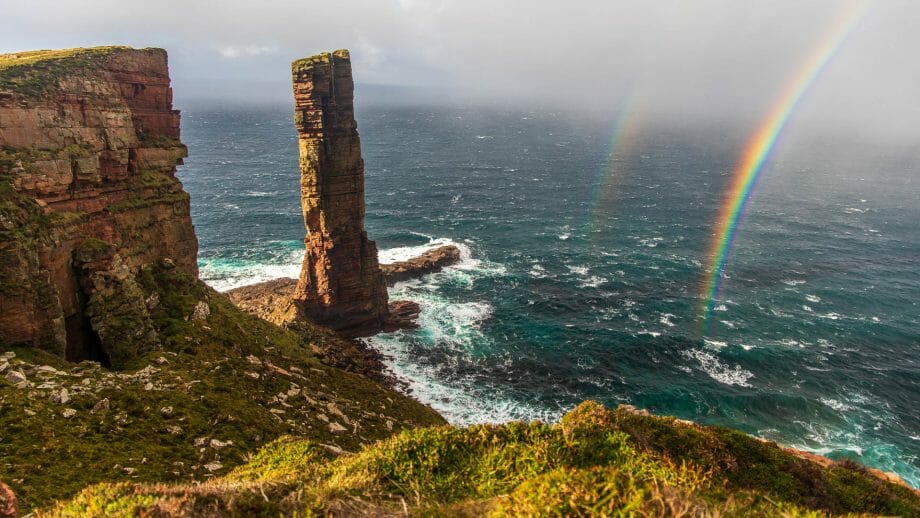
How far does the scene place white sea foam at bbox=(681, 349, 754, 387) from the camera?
5614 centimetres

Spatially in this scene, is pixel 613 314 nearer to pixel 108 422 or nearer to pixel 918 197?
pixel 108 422

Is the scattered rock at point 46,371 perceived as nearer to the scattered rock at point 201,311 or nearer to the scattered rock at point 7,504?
the scattered rock at point 201,311

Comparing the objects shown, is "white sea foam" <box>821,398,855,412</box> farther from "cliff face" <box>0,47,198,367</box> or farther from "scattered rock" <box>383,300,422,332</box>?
"cliff face" <box>0,47,198,367</box>

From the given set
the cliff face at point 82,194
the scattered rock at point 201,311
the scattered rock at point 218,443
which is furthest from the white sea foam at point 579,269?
the scattered rock at point 218,443

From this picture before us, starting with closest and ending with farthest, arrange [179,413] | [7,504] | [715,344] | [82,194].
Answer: [7,504] < [179,413] < [82,194] < [715,344]

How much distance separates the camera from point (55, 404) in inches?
746

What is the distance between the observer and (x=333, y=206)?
5988 centimetres

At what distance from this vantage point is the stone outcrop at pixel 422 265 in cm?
8025

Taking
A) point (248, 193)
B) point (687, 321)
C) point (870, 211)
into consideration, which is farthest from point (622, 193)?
point (248, 193)

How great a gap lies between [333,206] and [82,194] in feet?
110

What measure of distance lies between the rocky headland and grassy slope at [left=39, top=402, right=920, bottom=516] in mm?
80

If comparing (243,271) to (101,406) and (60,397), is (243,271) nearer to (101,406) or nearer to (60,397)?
(101,406)

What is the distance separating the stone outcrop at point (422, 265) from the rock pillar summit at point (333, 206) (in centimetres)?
1307

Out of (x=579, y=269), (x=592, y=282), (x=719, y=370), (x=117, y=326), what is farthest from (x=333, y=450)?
(x=579, y=269)
